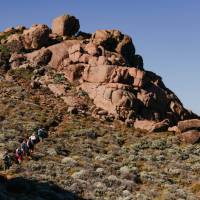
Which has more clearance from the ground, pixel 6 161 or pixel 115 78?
pixel 115 78

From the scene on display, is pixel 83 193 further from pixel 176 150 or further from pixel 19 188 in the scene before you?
pixel 176 150

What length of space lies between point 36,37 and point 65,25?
24.3 feet

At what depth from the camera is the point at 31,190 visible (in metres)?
37.5

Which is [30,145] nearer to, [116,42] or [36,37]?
[116,42]

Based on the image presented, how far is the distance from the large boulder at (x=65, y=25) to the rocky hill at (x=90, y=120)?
185 millimetres

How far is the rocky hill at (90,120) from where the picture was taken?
141 feet

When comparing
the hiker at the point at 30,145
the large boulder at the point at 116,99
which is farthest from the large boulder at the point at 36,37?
the hiker at the point at 30,145

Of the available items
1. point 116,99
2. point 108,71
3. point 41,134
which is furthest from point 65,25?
point 41,134

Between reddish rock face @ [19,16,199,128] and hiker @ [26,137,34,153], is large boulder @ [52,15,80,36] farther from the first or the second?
hiker @ [26,137,34,153]

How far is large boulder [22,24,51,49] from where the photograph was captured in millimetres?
83562

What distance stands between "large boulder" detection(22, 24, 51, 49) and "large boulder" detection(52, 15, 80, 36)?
12.6 feet

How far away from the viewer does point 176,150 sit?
5662 cm

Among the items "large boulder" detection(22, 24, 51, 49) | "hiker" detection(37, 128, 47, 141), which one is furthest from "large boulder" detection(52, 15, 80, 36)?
"hiker" detection(37, 128, 47, 141)

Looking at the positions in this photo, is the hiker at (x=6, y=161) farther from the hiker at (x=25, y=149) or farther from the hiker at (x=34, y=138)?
the hiker at (x=34, y=138)
